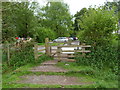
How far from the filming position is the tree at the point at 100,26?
571cm

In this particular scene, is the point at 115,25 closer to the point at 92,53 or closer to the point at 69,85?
the point at 92,53

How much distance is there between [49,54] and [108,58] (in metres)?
3.31

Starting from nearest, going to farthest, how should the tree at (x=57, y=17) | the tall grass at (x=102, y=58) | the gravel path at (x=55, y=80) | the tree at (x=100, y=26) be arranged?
1. the gravel path at (x=55, y=80)
2. the tall grass at (x=102, y=58)
3. the tree at (x=100, y=26)
4. the tree at (x=57, y=17)

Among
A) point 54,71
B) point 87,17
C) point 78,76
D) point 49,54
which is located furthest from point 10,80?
point 87,17

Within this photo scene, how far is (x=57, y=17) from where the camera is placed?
25172mm

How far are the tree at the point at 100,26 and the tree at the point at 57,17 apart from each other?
19418 millimetres

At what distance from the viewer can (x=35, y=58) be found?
5855 mm

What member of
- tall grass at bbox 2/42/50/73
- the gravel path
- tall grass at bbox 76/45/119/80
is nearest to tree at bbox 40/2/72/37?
tall grass at bbox 2/42/50/73

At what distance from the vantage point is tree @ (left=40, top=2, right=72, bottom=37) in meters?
24.9

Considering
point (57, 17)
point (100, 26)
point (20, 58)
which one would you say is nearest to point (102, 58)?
point (100, 26)

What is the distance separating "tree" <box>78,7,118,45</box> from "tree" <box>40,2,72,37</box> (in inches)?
764

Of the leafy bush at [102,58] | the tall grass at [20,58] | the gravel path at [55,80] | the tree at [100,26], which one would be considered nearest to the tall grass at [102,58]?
the leafy bush at [102,58]

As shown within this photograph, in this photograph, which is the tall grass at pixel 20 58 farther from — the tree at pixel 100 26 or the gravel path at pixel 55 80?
the tree at pixel 100 26

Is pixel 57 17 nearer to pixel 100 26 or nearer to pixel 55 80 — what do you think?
pixel 100 26
